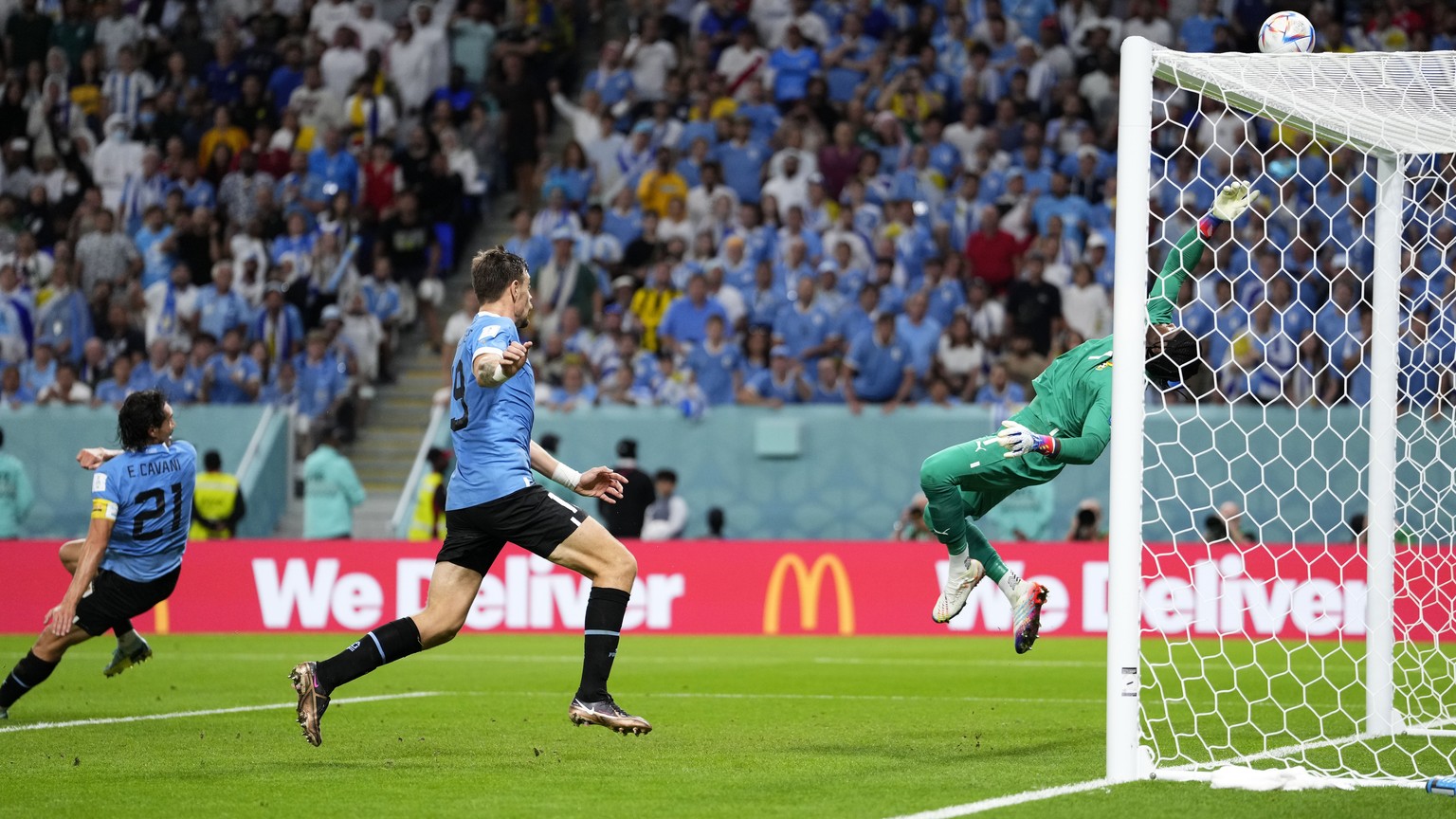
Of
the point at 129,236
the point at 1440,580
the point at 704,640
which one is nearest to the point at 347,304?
the point at 129,236

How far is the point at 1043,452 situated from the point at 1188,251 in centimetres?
120

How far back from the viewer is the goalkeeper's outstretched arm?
7.75m

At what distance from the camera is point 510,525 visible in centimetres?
755

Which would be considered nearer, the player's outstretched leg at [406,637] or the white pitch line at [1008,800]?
the white pitch line at [1008,800]

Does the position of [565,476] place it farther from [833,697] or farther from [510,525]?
[833,697]

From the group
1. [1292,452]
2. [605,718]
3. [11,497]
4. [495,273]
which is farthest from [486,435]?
[11,497]

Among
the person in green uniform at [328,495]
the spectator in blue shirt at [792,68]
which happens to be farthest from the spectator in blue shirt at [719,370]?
the spectator in blue shirt at [792,68]

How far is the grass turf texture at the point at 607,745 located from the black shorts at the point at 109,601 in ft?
1.96

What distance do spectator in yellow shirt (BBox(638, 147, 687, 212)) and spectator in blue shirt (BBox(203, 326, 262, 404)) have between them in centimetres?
488

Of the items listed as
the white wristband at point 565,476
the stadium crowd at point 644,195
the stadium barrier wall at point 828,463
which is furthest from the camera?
the stadium crowd at point 644,195

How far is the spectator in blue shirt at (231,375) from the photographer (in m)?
18.6

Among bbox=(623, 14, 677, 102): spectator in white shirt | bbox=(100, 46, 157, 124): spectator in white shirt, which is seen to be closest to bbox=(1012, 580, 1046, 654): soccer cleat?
bbox=(623, 14, 677, 102): spectator in white shirt

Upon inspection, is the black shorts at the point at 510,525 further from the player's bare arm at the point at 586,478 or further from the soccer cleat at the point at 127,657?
the soccer cleat at the point at 127,657

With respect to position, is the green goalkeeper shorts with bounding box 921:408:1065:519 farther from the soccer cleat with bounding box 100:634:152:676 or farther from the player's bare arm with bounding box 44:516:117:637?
the soccer cleat with bounding box 100:634:152:676
